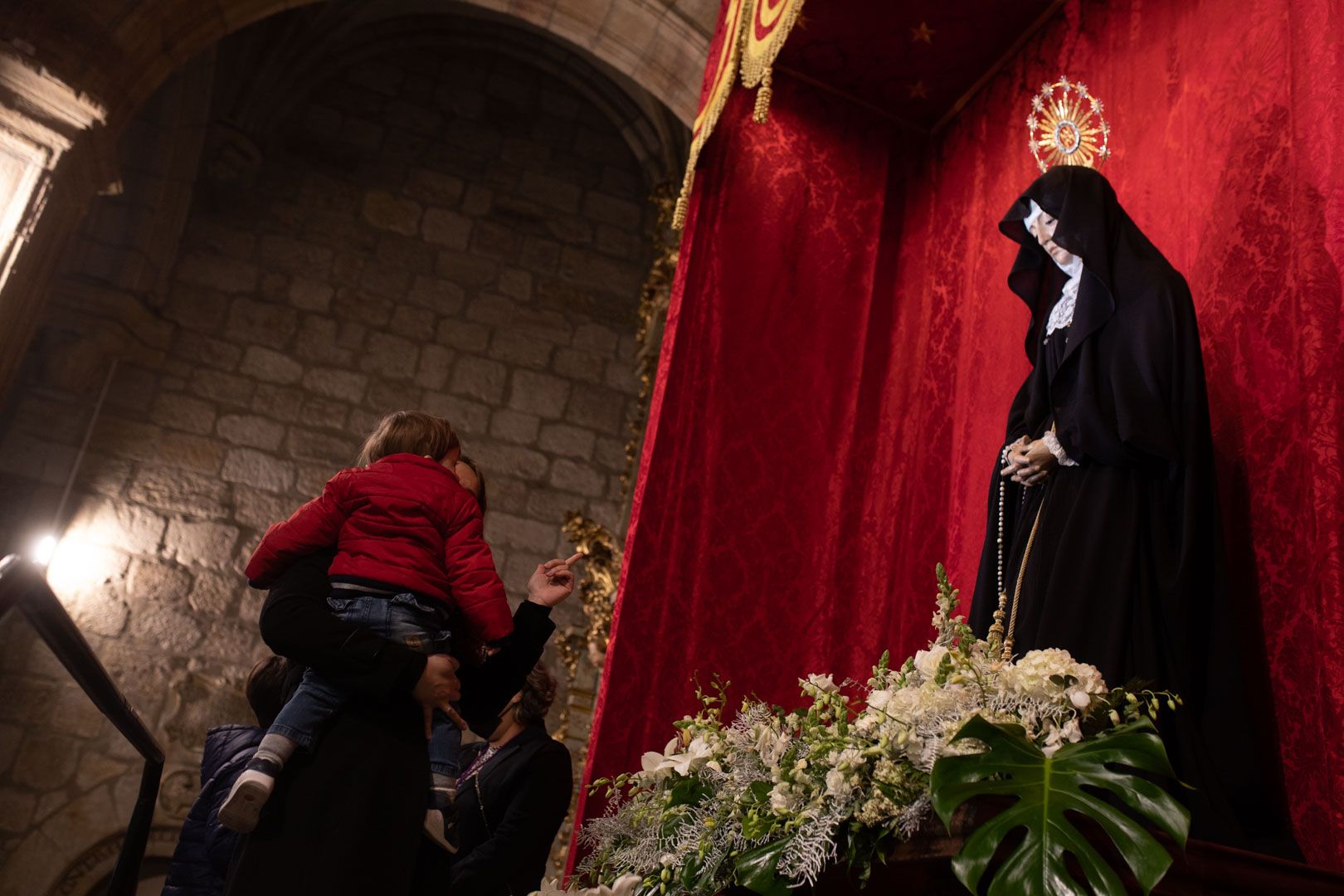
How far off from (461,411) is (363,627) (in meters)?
5.45

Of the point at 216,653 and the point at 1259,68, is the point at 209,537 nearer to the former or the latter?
the point at 216,653

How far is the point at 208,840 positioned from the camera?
2.44 m

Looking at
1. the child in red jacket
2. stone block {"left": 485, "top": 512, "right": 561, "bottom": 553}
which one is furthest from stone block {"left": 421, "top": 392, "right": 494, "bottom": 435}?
the child in red jacket

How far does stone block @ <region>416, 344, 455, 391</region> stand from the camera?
7465 millimetres

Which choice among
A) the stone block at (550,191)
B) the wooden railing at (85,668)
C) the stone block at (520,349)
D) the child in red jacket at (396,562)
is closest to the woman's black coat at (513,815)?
the child in red jacket at (396,562)

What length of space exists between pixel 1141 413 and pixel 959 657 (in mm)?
895

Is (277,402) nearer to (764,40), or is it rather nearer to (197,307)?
(197,307)

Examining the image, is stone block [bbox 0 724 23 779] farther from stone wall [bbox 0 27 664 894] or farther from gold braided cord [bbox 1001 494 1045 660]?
gold braided cord [bbox 1001 494 1045 660]

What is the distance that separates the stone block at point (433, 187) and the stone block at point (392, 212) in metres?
0.08

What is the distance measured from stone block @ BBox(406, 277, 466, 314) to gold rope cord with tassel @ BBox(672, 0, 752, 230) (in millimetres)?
3591

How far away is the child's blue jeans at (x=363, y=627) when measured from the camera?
6.73 feet

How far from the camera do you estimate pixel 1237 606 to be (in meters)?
2.62

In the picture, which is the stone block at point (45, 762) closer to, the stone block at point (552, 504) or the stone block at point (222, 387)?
the stone block at point (222, 387)

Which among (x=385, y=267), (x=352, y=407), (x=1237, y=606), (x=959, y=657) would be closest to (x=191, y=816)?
(x=959, y=657)
